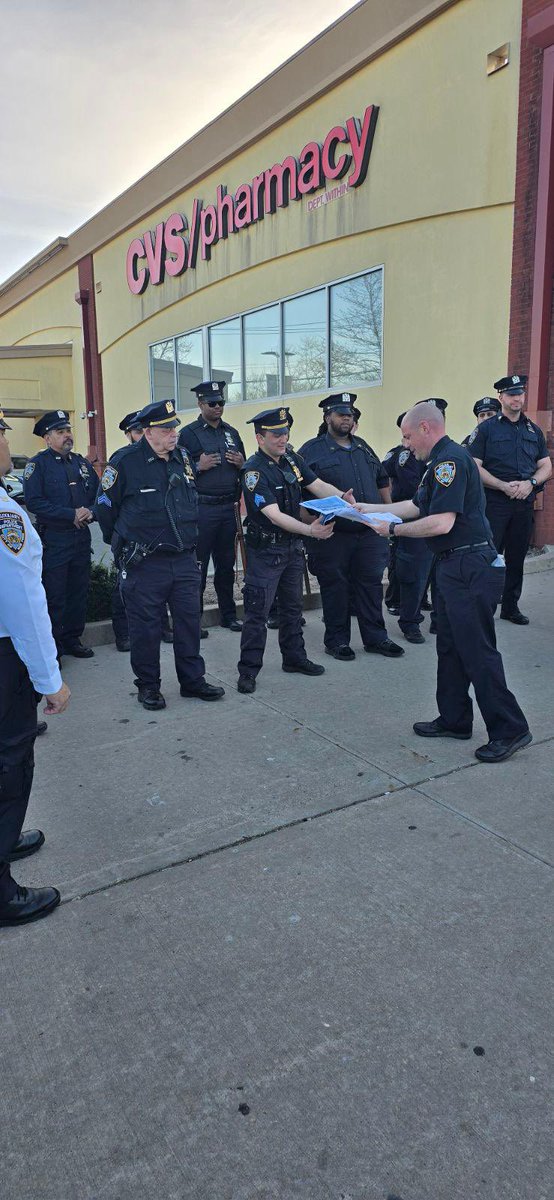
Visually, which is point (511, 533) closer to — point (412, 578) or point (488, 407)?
point (412, 578)

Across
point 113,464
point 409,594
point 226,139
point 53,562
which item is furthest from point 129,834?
point 226,139

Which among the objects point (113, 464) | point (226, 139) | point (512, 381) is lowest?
point (113, 464)

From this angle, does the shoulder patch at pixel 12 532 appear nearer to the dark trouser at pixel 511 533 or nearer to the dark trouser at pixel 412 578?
the dark trouser at pixel 412 578

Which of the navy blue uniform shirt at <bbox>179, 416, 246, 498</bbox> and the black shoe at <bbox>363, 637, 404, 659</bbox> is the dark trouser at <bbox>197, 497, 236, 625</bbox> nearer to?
the navy blue uniform shirt at <bbox>179, 416, 246, 498</bbox>

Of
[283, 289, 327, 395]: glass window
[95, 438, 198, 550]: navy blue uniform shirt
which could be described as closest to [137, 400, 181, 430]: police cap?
[95, 438, 198, 550]: navy blue uniform shirt

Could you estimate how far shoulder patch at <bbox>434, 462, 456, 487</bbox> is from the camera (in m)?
4.09

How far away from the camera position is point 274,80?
1322 cm

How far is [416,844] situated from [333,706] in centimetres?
177

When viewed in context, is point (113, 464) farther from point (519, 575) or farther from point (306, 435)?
point (306, 435)

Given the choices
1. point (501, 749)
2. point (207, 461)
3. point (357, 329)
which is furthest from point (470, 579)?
point (357, 329)

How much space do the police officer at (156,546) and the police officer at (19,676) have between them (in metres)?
2.28

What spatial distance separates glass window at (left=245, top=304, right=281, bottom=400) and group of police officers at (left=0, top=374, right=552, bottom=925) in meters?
7.45

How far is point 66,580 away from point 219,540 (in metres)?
1.34

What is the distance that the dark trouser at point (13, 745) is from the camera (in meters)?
2.64
